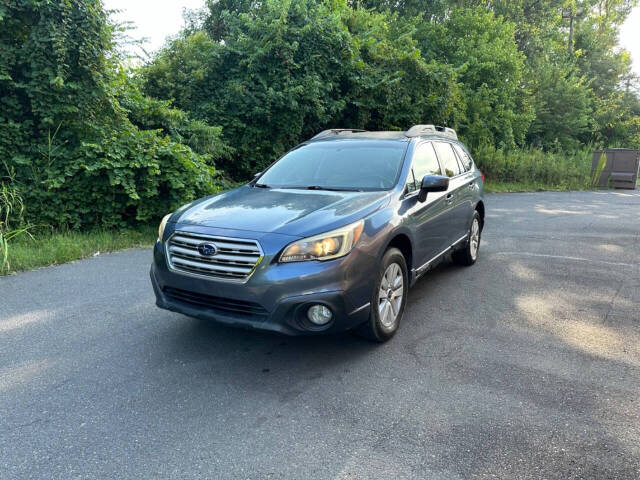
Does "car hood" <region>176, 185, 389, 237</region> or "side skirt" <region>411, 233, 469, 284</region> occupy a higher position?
"car hood" <region>176, 185, 389, 237</region>

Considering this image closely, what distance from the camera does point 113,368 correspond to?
3619 mm

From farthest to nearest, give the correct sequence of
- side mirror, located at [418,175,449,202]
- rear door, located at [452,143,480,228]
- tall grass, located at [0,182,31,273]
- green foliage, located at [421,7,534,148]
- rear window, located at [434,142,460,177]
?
green foliage, located at [421,7,534,148]
tall grass, located at [0,182,31,273]
rear door, located at [452,143,480,228]
rear window, located at [434,142,460,177]
side mirror, located at [418,175,449,202]

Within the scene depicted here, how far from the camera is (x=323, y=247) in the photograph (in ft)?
11.3

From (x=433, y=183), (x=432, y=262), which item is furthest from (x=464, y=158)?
(x=433, y=183)

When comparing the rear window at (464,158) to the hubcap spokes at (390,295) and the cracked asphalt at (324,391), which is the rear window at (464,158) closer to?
the cracked asphalt at (324,391)

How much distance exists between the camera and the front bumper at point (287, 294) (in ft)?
10.9

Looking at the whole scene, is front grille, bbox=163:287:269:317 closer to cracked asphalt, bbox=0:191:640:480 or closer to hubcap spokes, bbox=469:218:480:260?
cracked asphalt, bbox=0:191:640:480

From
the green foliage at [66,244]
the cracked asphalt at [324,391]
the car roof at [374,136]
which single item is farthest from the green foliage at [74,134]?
the car roof at [374,136]

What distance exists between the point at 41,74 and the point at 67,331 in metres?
4.90

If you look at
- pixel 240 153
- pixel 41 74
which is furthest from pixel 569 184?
pixel 41 74

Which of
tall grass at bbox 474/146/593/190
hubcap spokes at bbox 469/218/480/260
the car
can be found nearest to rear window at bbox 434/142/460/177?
the car

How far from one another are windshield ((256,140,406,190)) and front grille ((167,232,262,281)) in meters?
1.34

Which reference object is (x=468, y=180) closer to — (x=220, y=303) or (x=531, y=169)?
(x=220, y=303)

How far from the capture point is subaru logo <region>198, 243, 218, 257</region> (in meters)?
3.50
